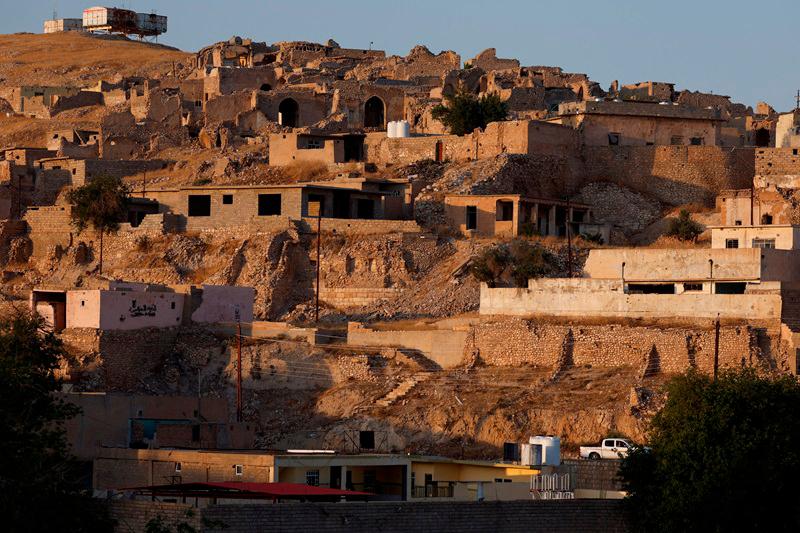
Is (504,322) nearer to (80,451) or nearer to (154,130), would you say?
(80,451)

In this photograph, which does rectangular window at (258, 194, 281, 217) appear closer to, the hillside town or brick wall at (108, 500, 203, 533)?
the hillside town

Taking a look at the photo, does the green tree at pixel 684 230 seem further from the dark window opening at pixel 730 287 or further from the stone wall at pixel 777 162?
the dark window opening at pixel 730 287

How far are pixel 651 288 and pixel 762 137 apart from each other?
20.8m

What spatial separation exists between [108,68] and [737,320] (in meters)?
57.3

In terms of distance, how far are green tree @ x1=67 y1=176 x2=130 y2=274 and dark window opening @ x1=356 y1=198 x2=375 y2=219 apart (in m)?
7.13

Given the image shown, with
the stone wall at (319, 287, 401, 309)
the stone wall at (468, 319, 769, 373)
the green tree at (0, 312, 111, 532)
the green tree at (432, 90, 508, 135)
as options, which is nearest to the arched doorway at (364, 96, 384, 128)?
the green tree at (432, 90, 508, 135)

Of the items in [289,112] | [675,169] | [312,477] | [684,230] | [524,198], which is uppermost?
[289,112]

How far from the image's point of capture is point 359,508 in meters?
29.8

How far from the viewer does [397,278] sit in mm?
57938

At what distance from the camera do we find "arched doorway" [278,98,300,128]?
7462 centimetres

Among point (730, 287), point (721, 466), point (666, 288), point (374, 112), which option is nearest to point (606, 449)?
point (730, 287)

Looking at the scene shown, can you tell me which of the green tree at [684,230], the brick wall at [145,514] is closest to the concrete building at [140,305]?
the green tree at [684,230]

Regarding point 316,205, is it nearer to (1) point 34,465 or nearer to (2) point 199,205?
(2) point 199,205

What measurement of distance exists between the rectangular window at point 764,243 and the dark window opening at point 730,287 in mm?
2872
